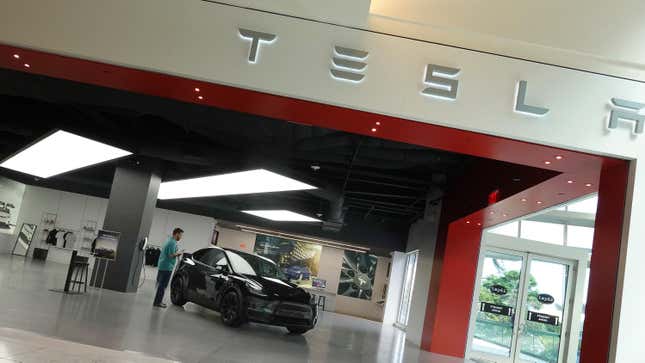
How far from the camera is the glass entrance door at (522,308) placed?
37.3ft

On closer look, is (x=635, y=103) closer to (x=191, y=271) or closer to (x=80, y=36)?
(x=80, y=36)

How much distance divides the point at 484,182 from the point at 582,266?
426 cm

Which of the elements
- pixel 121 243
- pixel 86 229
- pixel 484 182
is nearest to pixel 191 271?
pixel 121 243

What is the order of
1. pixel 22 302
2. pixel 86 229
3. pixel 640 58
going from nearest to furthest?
pixel 640 58 → pixel 22 302 → pixel 86 229

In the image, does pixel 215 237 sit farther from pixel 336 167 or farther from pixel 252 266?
pixel 252 266

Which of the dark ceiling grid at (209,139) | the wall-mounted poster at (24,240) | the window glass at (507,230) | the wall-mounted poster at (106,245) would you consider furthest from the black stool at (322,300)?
the wall-mounted poster at (24,240)

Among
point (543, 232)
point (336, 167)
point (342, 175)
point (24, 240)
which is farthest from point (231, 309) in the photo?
point (24, 240)

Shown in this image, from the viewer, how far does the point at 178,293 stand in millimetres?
9969

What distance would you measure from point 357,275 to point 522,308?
11302 mm

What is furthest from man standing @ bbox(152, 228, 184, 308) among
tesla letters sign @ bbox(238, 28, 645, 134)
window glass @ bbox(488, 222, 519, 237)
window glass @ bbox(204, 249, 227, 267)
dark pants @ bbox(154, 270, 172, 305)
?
window glass @ bbox(488, 222, 519, 237)

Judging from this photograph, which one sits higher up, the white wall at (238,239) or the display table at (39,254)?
the white wall at (238,239)

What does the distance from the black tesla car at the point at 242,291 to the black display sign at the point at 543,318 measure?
17.3 ft

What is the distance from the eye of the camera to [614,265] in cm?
479

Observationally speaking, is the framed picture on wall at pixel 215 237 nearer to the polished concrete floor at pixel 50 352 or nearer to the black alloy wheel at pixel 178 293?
the black alloy wheel at pixel 178 293
